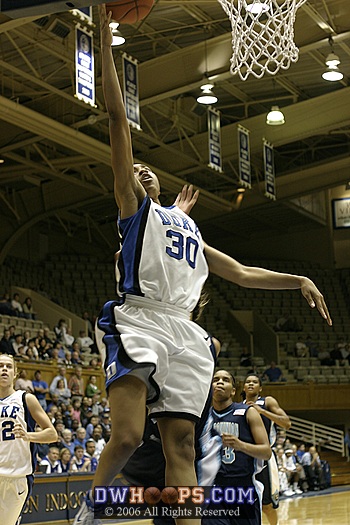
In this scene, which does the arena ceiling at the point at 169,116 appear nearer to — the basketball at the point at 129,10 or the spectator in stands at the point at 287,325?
the spectator in stands at the point at 287,325

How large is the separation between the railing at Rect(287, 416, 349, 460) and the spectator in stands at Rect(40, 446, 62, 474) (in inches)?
481

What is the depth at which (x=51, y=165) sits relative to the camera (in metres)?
21.9

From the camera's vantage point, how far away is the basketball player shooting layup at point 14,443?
625 centimetres

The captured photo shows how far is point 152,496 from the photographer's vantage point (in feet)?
11.0

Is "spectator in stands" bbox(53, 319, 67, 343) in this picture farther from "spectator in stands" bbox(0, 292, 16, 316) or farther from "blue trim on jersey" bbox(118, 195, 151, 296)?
"blue trim on jersey" bbox(118, 195, 151, 296)

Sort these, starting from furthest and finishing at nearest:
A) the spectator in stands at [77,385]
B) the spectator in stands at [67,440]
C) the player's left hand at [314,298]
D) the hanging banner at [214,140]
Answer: the hanging banner at [214,140], the spectator in stands at [77,385], the spectator in stands at [67,440], the player's left hand at [314,298]

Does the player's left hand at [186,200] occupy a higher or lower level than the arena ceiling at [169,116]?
lower

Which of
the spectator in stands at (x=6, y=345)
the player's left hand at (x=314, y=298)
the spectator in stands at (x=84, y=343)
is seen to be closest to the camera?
the player's left hand at (x=314, y=298)

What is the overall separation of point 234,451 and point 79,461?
27.0 ft

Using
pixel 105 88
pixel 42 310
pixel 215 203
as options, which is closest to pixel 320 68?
pixel 215 203

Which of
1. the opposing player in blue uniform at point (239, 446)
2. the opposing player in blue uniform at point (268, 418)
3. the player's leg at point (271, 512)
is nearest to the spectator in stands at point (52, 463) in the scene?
the opposing player in blue uniform at point (268, 418)

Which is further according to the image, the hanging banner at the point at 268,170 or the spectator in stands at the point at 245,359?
the spectator in stands at the point at 245,359

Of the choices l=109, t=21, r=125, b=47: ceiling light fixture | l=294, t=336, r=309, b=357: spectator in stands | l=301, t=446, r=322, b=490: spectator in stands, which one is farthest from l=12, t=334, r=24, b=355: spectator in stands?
l=294, t=336, r=309, b=357: spectator in stands

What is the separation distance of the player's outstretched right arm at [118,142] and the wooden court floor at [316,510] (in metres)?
8.90
